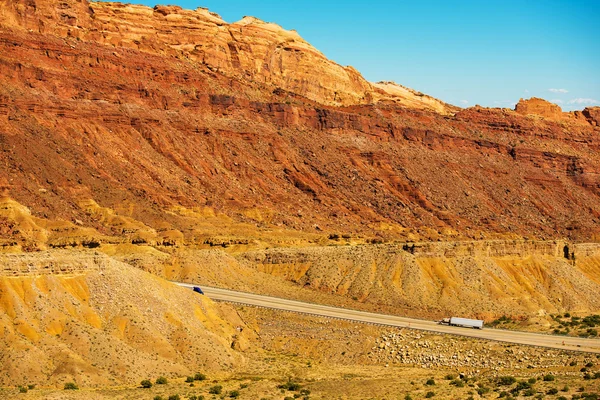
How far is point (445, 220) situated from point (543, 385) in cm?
8773

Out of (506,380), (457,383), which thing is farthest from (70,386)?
(506,380)

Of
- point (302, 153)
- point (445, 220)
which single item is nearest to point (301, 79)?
point (302, 153)

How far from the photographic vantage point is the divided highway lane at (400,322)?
219 feet

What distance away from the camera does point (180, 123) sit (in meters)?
137

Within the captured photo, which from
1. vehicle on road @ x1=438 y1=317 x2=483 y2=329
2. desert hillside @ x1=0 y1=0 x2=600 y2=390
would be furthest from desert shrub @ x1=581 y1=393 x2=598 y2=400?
vehicle on road @ x1=438 y1=317 x2=483 y2=329

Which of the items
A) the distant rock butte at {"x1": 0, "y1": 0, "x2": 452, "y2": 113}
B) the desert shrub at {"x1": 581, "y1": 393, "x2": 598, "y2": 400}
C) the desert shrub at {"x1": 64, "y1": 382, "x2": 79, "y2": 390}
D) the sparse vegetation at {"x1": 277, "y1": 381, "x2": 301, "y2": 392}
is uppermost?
the distant rock butte at {"x1": 0, "y1": 0, "x2": 452, "y2": 113}

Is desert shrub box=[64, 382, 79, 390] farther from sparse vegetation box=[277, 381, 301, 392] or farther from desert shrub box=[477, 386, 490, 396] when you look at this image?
desert shrub box=[477, 386, 490, 396]

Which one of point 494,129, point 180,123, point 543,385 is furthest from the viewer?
point 494,129

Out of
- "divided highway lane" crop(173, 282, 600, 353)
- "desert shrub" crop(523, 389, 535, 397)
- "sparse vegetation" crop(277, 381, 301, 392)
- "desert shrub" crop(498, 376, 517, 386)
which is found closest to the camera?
"desert shrub" crop(523, 389, 535, 397)

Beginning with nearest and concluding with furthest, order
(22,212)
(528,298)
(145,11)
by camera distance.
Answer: (528,298)
(22,212)
(145,11)

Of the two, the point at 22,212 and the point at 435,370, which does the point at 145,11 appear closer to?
the point at 22,212

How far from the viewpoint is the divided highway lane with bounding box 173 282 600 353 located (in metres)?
66.9

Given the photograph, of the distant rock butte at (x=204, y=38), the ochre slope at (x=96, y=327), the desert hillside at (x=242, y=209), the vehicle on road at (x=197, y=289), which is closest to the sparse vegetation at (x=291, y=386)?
the desert hillside at (x=242, y=209)

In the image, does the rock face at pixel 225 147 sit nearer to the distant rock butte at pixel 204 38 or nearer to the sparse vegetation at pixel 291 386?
the distant rock butte at pixel 204 38
